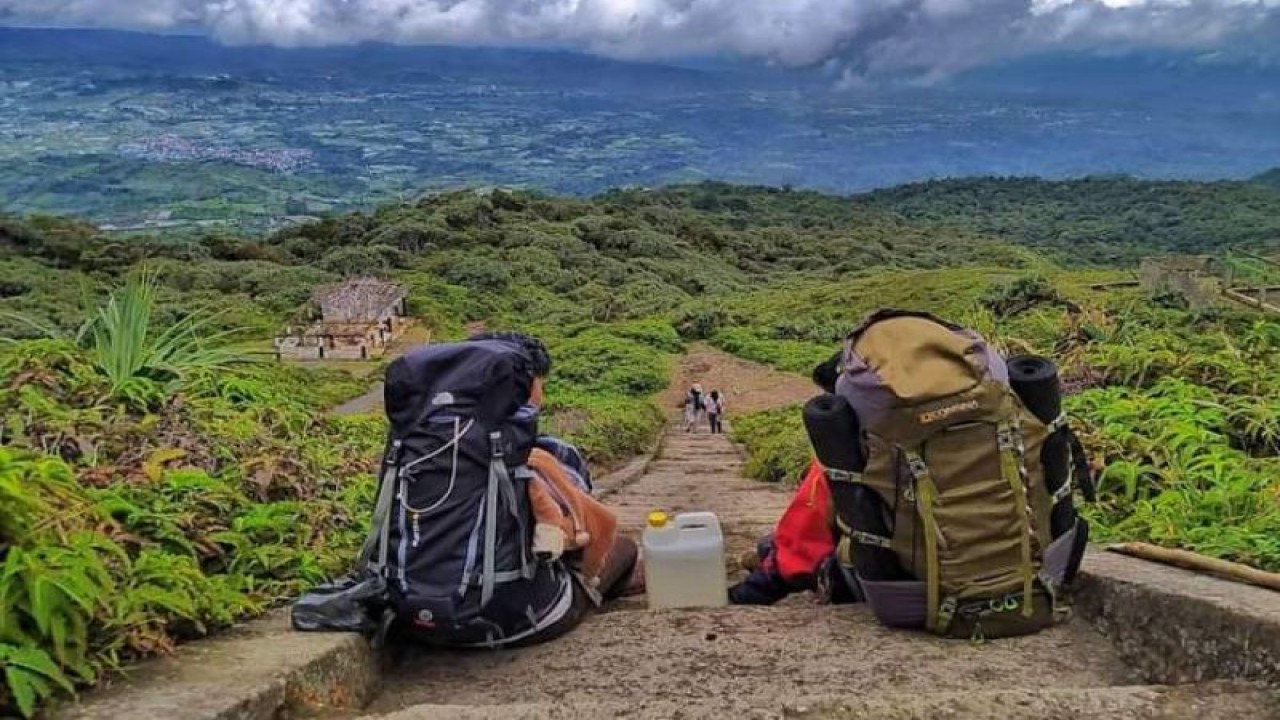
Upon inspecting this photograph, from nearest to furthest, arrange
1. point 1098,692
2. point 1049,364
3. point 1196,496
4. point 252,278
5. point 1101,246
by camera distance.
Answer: point 1098,692, point 1049,364, point 1196,496, point 252,278, point 1101,246

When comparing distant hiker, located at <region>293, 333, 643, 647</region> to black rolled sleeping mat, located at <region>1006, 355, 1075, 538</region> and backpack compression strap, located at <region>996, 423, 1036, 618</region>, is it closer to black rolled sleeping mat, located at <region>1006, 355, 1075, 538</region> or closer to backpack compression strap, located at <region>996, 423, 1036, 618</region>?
backpack compression strap, located at <region>996, 423, 1036, 618</region>

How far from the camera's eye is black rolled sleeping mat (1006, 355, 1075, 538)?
10.8ft

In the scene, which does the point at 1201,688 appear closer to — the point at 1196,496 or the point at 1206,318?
the point at 1196,496

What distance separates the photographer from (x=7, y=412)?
14.1ft

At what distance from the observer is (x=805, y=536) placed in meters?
4.04

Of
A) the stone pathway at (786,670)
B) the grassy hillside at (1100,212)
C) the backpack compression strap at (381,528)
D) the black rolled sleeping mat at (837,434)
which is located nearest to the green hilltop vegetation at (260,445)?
the stone pathway at (786,670)

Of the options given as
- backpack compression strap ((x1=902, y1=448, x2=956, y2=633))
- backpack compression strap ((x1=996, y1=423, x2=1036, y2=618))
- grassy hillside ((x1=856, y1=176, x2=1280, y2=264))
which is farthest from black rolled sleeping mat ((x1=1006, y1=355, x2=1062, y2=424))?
grassy hillside ((x1=856, y1=176, x2=1280, y2=264))

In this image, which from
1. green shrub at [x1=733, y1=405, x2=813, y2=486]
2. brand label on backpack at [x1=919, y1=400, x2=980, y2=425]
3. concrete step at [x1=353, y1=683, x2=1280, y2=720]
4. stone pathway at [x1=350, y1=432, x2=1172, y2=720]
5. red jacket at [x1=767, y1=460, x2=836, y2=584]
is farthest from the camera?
green shrub at [x1=733, y1=405, x2=813, y2=486]

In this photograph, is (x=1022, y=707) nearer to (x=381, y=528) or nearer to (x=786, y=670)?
(x=786, y=670)

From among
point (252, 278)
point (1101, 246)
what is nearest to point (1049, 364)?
point (252, 278)

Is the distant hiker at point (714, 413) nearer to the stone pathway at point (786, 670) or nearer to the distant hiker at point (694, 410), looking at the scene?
the distant hiker at point (694, 410)

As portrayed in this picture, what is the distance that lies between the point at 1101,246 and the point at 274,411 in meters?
90.3

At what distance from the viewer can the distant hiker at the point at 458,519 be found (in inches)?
129

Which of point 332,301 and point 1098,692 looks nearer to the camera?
point 1098,692
